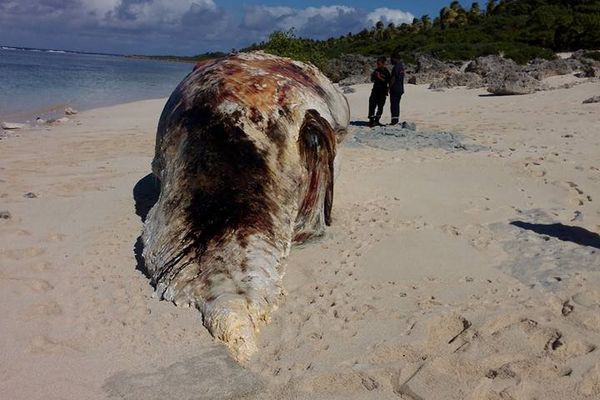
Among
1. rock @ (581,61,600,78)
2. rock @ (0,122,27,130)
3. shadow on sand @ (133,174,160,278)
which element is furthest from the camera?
rock @ (581,61,600,78)

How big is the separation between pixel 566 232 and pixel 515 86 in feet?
41.4

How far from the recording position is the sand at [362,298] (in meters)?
2.81

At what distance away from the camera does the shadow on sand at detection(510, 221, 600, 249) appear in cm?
464

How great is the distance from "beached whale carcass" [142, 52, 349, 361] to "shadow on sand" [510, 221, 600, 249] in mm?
1899

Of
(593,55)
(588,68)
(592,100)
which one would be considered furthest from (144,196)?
(593,55)

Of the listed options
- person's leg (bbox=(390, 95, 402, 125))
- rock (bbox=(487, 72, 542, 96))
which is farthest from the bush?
person's leg (bbox=(390, 95, 402, 125))

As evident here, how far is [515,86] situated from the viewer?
16.2 meters

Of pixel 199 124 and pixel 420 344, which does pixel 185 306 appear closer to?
pixel 420 344

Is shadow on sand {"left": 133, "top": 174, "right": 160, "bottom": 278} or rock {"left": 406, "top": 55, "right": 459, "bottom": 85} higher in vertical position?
rock {"left": 406, "top": 55, "right": 459, "bottom": 85}

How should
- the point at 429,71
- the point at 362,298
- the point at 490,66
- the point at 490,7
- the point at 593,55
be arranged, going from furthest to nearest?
the point at 490,7 < the point at 429,71 < the point at 593,55 < the point at 490,66 < the point at 362,298

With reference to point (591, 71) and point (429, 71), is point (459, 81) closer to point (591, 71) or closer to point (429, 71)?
point (591, 71)

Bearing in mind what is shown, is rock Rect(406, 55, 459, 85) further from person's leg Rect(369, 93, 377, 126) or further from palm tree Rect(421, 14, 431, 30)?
palm tree Rect(421, 14, 431, 30)

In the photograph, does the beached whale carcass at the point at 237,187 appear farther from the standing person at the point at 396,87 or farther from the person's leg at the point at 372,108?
the standing person at the point at 396,87

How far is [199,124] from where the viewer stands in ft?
14.9
